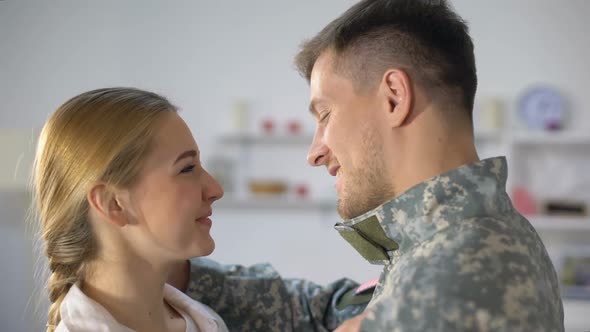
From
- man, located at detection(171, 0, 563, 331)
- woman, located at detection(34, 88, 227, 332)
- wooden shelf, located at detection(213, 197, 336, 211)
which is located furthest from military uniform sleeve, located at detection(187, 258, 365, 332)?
wooden shelf, located at detection(213, 197, 336, 211)

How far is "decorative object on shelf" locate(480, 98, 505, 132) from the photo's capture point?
463cm

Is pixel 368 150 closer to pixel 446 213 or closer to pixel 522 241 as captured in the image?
pixel 446 213

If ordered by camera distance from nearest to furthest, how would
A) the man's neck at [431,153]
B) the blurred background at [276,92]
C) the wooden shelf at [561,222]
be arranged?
1. the man's neck at [431,153]
2. the wooden shelf at [561,222]
3. the blurred background at [276,92]

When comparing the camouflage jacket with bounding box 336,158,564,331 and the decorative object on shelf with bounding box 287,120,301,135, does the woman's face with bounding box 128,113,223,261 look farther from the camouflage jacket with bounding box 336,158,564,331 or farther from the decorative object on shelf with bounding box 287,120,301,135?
the decorative object on shelf with bounding box 287,120,301,135

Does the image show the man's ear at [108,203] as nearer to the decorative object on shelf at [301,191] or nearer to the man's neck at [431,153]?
the man's neck at [431,153]

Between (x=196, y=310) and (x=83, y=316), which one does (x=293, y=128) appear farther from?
(x=83, y=316)

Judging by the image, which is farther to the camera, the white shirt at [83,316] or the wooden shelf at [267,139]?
the wooden shelf at [267,139]

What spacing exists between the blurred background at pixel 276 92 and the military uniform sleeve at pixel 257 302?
3216mm

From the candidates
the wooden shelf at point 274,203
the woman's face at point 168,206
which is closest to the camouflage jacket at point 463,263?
the woman's face at point 168,206

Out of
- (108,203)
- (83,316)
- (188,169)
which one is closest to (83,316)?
(83,316)

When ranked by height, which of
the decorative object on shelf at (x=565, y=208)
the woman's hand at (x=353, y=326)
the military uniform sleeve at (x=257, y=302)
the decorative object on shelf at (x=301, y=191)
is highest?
A: the woman's hand at (x=353, y=326)

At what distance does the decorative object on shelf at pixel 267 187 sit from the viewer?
4844 mm

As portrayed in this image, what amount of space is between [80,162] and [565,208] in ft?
13.0

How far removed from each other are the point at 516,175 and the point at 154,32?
112 inches
